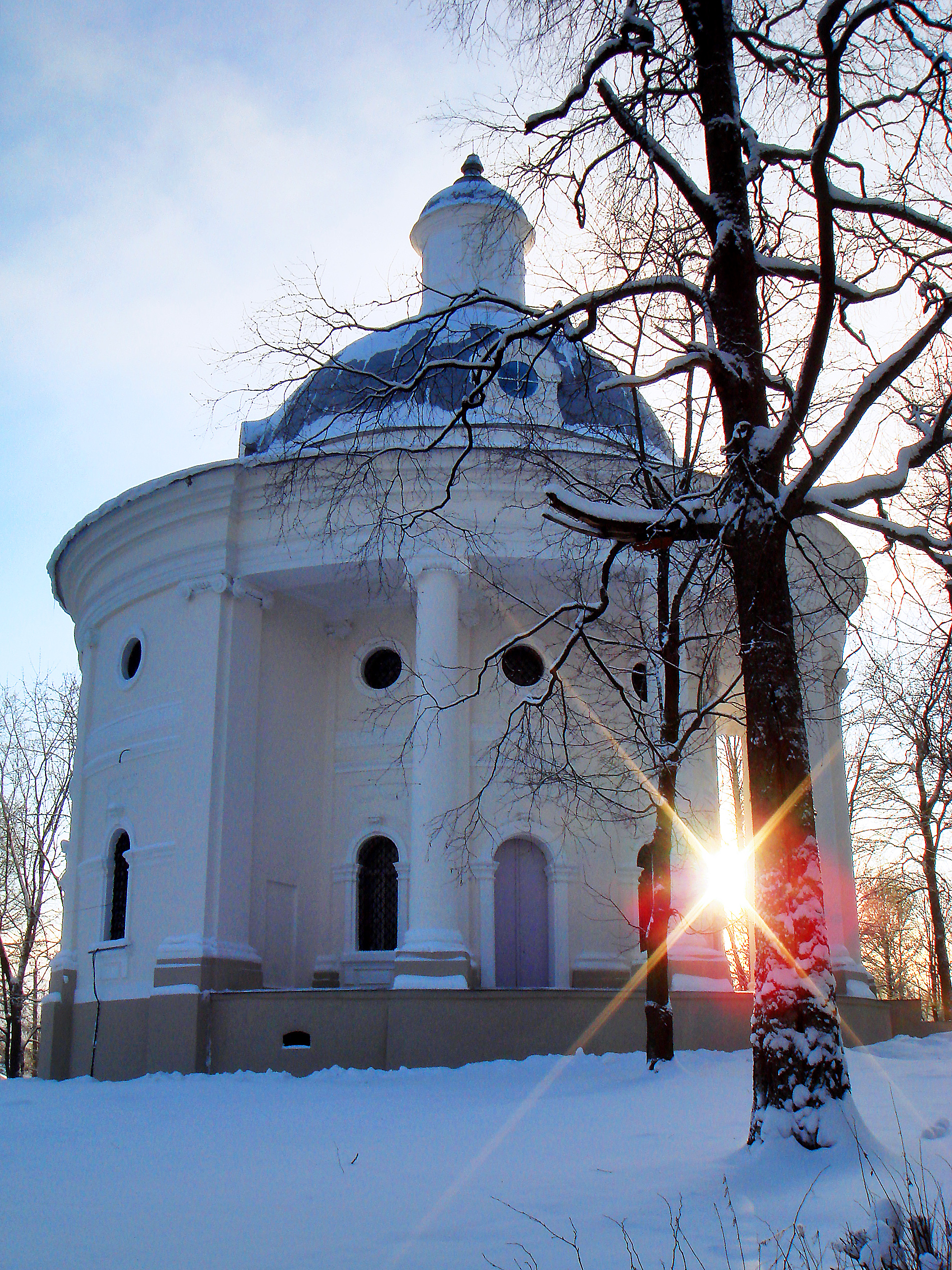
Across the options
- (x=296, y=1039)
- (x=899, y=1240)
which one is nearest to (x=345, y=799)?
(x=296, y=1039)

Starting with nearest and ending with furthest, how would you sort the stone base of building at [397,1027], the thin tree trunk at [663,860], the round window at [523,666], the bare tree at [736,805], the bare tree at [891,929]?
the thin tree trunk at [663,860] < the stone base of building at [397,1027] < the round window at [523,666] < the bare tree at [891,929] < the bare tree at [736,805]

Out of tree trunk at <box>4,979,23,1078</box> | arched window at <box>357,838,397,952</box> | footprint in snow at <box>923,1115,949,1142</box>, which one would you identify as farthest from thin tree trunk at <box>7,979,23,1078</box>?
footprint in snow at <box>923,1115,949,1142</box>

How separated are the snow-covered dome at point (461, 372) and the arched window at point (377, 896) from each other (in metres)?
6.29

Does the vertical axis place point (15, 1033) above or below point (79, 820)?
below

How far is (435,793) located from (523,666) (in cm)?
373

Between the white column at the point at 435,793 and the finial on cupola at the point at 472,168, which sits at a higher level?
the finial on cupola at the point at 472,168

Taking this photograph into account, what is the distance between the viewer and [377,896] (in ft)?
60.0

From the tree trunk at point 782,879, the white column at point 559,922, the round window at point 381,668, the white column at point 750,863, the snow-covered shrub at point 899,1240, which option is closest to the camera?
the snow-covered shrub at point 899,1240

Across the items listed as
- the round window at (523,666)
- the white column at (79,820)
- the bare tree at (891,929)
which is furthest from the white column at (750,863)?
the white column at (79,820)

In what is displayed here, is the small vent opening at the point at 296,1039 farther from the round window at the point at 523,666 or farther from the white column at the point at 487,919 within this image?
the round window at the point at 523,666

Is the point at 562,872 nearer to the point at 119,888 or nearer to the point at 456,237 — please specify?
the point at 119,888

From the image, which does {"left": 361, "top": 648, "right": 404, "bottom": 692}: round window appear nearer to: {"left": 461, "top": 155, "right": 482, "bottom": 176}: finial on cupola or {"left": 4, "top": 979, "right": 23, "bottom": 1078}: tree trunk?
{"left": 461, "top": 155, "right": 482, "bottom": 176}: finial on cupola

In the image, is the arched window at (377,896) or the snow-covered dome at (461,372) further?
the arched window at (377,896)

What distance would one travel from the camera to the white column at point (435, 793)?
48.8ft
